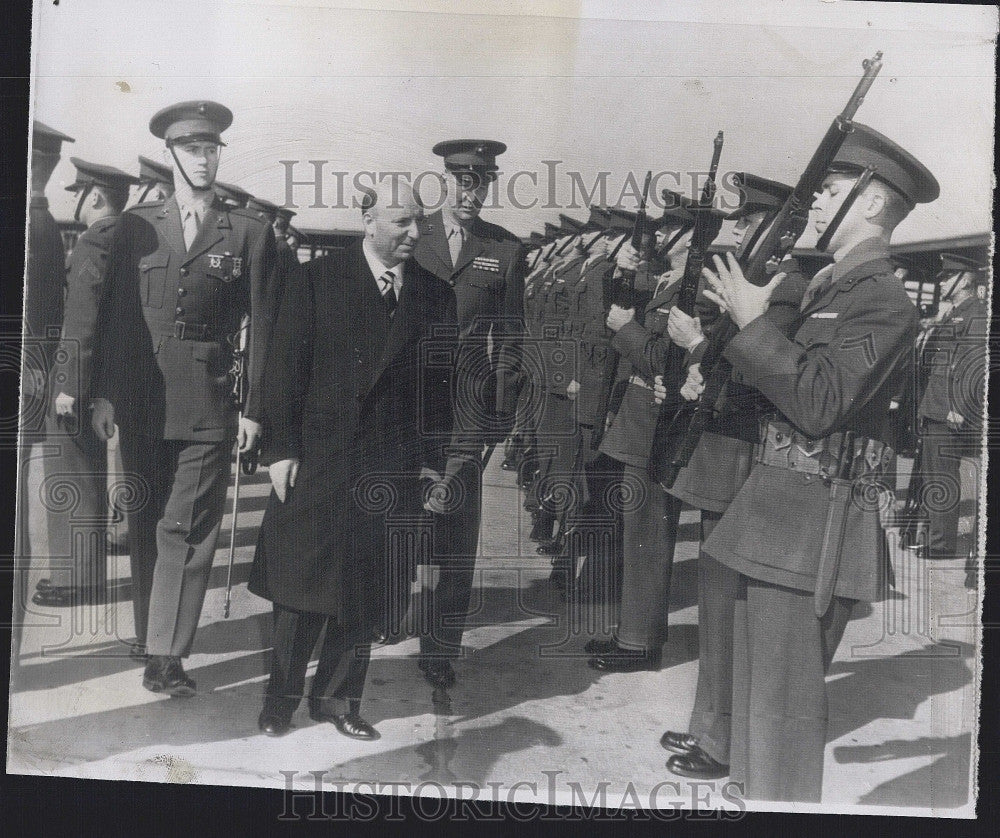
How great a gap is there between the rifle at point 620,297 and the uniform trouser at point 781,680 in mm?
701

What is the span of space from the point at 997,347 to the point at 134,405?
2883mm

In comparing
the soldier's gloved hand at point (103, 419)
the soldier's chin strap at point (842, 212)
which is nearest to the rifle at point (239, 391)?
the soldier's gloved hand at point (103, 419)

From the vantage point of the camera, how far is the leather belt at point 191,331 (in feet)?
10.4

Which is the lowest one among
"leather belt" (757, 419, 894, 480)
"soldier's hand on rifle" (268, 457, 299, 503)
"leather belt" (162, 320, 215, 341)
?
"soldier's hand on rifle" (268, 457, 299, 503)

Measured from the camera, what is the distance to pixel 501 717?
3.22m

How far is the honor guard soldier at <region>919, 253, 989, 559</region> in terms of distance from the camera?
3025 millimetres

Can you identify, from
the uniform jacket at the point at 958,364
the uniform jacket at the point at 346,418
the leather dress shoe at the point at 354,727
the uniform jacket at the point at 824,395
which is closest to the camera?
the uniform jacket at the point at 824,395

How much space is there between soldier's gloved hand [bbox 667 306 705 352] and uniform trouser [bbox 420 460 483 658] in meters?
0.78

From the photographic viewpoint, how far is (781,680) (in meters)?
3.01

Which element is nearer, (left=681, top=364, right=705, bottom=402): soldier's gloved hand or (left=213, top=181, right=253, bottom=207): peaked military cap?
(left=681, top=364, right=705, bottom=402): soldier's gloved hand

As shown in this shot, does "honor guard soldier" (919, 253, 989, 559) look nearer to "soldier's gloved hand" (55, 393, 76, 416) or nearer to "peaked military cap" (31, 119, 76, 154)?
"soldier's gloved hand" (55, 393, 76, 416)

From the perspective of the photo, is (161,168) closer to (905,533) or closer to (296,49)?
(296,49)

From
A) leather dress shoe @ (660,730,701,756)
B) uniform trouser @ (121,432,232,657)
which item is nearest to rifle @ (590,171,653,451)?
leather dress shoe @ (660,730,701,756)

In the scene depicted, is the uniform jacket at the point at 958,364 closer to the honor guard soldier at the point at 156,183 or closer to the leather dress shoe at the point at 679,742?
the leather dress shoe at the point at 679,742
